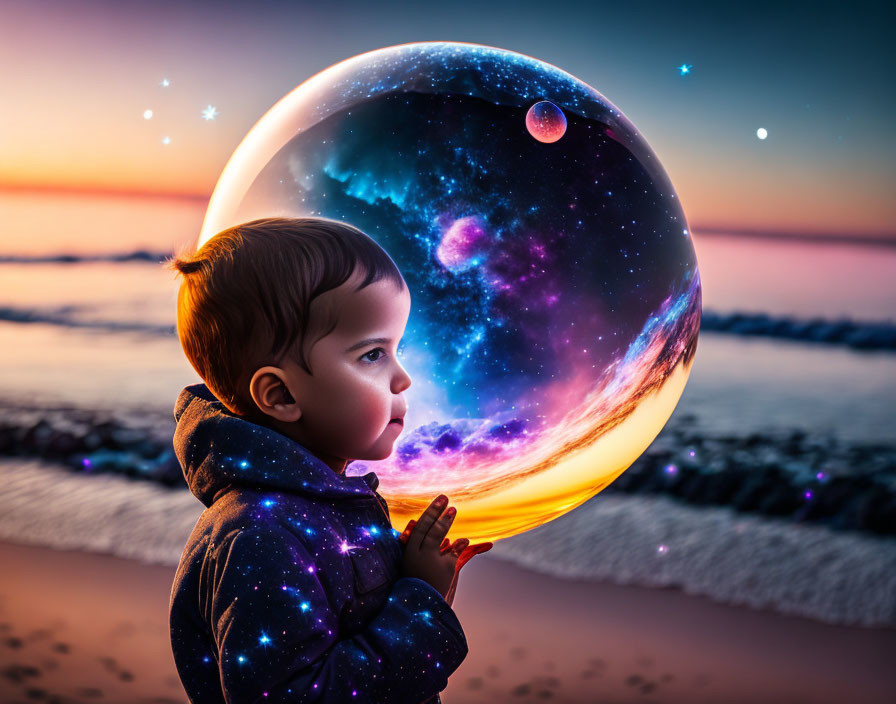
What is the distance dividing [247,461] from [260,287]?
159mm

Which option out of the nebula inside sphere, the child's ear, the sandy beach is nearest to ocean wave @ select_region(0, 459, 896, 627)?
the sandy beach

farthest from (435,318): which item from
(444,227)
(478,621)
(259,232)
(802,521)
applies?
(802,521)

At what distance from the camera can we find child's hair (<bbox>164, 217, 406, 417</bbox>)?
747 mm

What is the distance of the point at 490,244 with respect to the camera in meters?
0.91

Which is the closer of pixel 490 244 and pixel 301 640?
pixel 301 640

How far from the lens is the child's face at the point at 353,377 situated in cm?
76

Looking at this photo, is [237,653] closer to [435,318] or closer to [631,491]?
[435,318]

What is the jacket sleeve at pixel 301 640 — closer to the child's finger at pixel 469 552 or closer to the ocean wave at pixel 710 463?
the child's finger at pixel 469 552

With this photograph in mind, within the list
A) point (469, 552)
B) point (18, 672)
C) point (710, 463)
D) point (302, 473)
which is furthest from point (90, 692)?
point (710, 463)

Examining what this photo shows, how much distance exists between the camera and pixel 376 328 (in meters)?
0.77

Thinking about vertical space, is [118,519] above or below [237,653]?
below

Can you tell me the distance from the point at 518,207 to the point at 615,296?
16 centimetres

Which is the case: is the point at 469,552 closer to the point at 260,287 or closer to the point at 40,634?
the point at 260,287

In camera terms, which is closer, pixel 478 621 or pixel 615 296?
pixel 615 296
